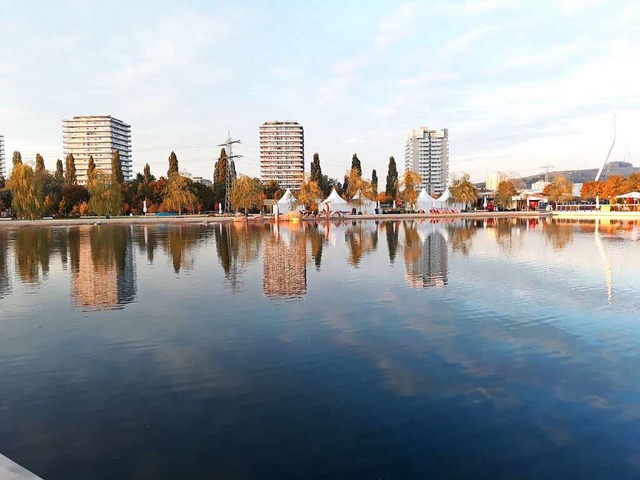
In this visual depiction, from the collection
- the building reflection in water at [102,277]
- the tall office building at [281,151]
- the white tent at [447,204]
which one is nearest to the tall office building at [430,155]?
the tall office building at [281,151]

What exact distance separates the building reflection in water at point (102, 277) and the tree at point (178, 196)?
4006 cm

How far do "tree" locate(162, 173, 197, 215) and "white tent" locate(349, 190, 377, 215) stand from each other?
22274 mm

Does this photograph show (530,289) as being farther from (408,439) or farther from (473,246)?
(473,246)

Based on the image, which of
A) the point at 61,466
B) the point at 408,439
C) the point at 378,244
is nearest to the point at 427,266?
the point at 378,244

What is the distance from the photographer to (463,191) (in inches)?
2687

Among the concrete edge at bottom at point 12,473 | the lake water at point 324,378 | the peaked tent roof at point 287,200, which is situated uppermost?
the peaked tent roof at point 287,200

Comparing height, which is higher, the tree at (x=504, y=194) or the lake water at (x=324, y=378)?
the tree at (x=504, y=194)

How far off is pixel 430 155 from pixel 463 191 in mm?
122305

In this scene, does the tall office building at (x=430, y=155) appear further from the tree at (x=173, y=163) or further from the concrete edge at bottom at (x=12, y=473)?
the concrete edge at bottom at (x=12, y=473)

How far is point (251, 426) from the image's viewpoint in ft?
17.3

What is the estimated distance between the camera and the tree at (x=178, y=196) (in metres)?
63.0

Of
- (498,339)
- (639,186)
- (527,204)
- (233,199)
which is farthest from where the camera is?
(527,204)

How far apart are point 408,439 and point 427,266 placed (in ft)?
40.1

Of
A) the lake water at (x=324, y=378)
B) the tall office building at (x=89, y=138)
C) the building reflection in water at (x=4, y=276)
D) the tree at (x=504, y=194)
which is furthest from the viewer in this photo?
the tall office building at (x=89, y=138)
